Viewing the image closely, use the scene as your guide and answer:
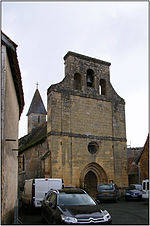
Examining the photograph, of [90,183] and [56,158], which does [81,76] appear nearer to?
[56,158]

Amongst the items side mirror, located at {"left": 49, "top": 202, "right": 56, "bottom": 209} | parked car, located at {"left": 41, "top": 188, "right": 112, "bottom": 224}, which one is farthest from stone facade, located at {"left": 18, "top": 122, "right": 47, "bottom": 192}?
side mirror, located at {"left": 49, "top": 202, "right": 56, "bottom": 209}

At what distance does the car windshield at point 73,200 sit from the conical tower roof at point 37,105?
35.6 m

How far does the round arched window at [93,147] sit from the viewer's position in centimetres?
2225

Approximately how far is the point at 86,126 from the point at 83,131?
0.55 meters

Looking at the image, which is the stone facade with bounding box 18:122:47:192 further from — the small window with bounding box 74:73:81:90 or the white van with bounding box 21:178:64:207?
the white van with bounding box 21:178:64:207

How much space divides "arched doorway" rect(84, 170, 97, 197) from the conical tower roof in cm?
2376

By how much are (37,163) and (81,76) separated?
28.6 ft

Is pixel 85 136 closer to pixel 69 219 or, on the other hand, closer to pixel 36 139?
pixel 36 139

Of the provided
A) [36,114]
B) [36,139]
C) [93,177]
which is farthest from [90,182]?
[36,114]

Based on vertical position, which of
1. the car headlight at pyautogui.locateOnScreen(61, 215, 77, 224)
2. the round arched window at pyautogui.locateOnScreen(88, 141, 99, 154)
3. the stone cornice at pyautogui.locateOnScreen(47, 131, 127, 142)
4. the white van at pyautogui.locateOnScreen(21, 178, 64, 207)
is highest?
the stone cornice at pyautogui.locateOnScreen(47, 131, 127, 142)

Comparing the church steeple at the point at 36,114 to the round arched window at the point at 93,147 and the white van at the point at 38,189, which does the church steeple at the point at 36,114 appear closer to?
the round arched window at the point at 93,147

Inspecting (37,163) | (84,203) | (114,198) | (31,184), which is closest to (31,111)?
(37,163)

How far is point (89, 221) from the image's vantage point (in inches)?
290

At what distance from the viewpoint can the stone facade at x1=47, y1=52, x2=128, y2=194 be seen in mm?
20500
